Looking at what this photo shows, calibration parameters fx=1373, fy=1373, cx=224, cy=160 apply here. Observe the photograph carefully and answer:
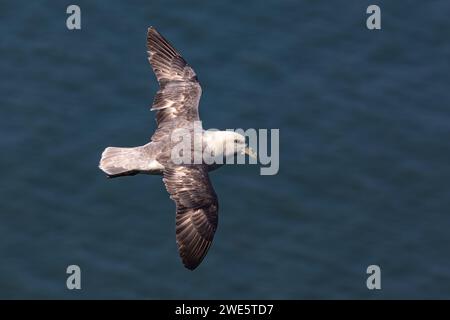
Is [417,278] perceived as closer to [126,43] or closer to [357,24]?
[357,24]

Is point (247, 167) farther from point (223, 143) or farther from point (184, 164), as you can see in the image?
point (184, 164)

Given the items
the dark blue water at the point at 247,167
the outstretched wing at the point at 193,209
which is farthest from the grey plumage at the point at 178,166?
the dark blue water at the point at 247,167

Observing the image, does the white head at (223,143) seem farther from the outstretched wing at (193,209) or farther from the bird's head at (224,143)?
the outstretched wing at (193,209)

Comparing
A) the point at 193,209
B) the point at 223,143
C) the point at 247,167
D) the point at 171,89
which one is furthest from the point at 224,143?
the point at 247,167

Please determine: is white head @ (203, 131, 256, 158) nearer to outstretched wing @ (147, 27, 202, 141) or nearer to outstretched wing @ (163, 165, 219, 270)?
outstretched wing @ (163, 165, 219, 270)
